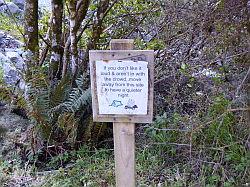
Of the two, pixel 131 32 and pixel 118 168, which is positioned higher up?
pixel 131 32

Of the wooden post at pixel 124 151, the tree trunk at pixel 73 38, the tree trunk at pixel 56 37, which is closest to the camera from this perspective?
the wooden post at pixel 124 151

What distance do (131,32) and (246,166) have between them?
Answer: 2.06 meters

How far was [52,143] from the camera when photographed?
4375 mm

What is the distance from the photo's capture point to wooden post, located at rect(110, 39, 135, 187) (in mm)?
2928

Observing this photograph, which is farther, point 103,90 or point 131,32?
point 131,32

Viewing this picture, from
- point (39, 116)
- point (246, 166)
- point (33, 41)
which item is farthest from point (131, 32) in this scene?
point (246, 166)

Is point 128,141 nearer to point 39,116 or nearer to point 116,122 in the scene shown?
point 116,122

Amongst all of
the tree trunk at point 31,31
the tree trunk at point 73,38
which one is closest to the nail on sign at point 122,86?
the tree trunk at point 73,38

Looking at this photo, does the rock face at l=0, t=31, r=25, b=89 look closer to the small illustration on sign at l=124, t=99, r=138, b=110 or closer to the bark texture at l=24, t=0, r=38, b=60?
the bark texture at l=24, t=0, r=38, b=60

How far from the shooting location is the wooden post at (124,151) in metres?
2.93

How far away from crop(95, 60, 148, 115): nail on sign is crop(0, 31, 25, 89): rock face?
7.07ft

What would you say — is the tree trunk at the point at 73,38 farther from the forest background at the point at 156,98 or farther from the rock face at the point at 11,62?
the rock face at the point at 11,62

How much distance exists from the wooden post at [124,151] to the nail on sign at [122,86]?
114mm

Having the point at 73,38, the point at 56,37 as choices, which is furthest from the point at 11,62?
the point at 73,38
